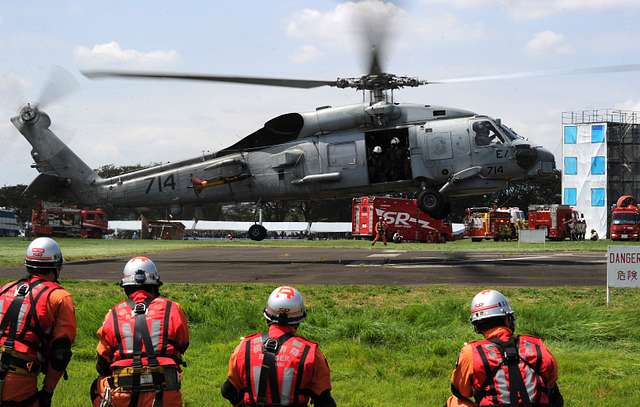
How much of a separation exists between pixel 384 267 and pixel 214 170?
766cm

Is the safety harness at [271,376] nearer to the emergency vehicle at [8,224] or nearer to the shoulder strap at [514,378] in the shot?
the shoulder strap at [514,378]

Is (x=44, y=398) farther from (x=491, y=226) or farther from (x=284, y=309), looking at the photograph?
(x=491, y=226)

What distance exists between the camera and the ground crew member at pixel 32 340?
249 inches

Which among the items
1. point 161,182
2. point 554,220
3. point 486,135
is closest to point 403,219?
point 554,220

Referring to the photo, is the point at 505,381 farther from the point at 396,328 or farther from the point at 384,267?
the point at 384,267

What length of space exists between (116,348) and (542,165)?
21.7 meters

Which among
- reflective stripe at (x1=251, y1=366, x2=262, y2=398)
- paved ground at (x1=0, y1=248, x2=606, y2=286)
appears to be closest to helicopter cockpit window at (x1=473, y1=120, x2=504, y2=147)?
paved ground at (x1=0, y1=248, x2=606, y2=286)

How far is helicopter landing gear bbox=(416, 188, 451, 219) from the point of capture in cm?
2597

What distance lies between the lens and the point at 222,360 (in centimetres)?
1122

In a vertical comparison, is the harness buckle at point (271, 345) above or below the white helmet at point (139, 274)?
below

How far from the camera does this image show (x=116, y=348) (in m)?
5.81

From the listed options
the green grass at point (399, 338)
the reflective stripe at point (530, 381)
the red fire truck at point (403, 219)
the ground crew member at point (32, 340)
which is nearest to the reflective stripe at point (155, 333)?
the ground crew member at point (32, 340)

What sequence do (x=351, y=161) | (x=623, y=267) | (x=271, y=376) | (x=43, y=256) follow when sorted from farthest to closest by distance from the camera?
1. (x=351, y=161)
2. (x=623, y=267)
3. (x=43, y=256)
4. (x=271, y=376)

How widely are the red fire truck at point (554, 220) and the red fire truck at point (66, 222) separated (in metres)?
38.1
